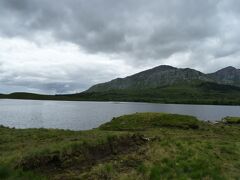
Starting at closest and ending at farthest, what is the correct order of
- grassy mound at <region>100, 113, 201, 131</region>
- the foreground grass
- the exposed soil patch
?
1. the foreground grass
2. the exposed soil patch
3. grassy mound at <region>100, 113, 201, 131</region>

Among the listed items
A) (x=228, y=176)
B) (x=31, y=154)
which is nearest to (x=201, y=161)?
(x=228, y=176)

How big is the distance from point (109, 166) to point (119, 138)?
6.29 m

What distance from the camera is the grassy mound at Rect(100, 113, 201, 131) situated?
36.6m

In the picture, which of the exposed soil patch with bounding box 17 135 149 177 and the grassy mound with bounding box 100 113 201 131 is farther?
the grassy mound with bounding box 100 113 201 131

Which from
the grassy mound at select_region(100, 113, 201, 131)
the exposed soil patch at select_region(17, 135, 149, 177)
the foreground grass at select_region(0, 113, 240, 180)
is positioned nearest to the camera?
the foreground grass at select_region(0, 113, 240, 180)

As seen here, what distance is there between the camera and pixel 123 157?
1616 cm

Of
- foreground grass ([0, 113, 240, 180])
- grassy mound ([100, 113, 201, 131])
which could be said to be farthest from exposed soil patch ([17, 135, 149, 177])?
grassy mound ([100, 113, 201, 131])

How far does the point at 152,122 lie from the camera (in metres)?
38.6

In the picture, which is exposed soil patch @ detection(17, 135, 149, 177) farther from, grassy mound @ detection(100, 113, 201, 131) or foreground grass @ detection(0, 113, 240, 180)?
grassy mound @ detection(100, 113, 201, 131)

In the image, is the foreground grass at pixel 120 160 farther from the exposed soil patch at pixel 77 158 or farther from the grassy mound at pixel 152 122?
the grassy mound at pixel 152 122

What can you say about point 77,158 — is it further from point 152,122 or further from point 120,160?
point 152,122

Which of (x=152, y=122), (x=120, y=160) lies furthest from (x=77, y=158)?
(x=152, y=122)

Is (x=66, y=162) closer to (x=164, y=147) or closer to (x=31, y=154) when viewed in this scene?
(x=31, y=154)

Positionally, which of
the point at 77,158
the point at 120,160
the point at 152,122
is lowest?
the point at 120,160
